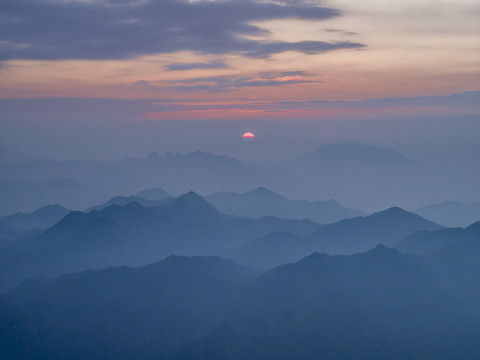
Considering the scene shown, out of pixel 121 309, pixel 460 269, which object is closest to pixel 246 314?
pixel 121 309

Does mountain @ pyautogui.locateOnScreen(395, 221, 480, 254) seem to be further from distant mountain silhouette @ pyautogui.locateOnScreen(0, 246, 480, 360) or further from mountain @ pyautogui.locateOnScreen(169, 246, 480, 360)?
mountain @ pyautogui.locateOnScreen(169, 246, 480, 360)

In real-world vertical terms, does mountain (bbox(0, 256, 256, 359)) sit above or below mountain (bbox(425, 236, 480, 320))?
below

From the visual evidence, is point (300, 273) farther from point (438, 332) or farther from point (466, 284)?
point (466, 284)

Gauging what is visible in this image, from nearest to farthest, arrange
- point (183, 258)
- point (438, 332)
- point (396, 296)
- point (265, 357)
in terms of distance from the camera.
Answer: point (265, 357)
point (438, 332)
point (396, 296)
point (183, 258)

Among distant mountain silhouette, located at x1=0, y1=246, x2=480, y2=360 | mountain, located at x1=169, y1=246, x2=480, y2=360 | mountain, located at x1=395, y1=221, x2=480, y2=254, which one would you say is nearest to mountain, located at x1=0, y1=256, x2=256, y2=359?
distant mountain silhouette, located at x1=0, y1=246, x2=480, y2=360

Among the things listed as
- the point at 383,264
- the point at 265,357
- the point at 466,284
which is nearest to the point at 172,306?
the point at 265,357

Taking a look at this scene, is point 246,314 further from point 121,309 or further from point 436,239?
point 436,239
